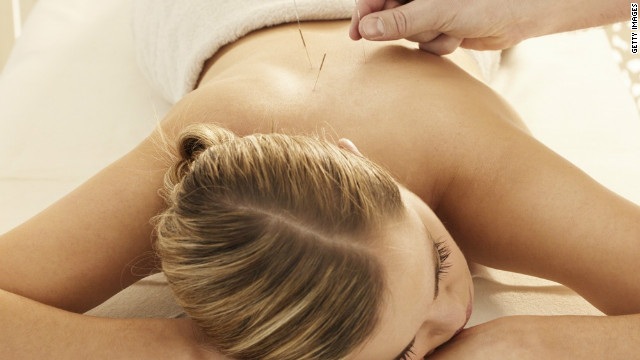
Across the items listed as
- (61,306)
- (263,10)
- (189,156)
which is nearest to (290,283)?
(189,156)

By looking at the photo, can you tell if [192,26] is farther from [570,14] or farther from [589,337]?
[589,337]

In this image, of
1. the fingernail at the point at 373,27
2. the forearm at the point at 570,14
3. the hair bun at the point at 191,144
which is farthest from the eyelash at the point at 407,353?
the forearm at the point at 570,14

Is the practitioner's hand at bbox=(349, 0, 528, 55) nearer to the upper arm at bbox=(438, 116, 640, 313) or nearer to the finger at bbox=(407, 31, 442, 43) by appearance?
the finger at bbox=(407, 31, 442, 43)

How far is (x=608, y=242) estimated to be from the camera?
108cm

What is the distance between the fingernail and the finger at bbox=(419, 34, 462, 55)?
0.45 feet

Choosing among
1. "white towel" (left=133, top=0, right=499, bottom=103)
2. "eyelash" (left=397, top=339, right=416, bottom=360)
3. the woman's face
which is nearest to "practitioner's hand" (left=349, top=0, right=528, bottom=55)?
"white towel" (left=133, top=0, right=499, bottom=103)

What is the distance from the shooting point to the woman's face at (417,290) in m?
0.87

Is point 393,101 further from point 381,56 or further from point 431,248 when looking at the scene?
point 431,248

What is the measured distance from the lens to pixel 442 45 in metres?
1.28

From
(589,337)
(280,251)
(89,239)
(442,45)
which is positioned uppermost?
(442,45)

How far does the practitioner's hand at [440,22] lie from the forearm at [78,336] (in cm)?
61

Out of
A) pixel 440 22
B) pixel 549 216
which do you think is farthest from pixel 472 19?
pixel 549 216

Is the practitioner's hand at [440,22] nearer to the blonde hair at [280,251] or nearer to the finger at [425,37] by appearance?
the finger at [425,37]

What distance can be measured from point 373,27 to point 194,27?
0.52 metres
